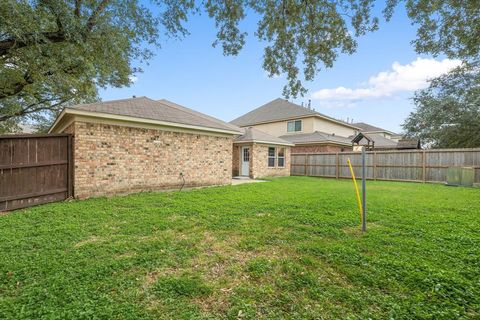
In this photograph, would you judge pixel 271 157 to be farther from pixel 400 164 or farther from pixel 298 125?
pixel 400 164

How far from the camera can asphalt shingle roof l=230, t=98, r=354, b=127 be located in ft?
74.2

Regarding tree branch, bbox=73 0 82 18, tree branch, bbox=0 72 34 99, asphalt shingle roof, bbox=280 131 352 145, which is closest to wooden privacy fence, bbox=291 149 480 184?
asphalt shingle roof, bbox=280 131 352 145

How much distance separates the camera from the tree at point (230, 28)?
16.0 feet

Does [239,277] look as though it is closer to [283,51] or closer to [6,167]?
[283,51]

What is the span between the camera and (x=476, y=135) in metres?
18.4

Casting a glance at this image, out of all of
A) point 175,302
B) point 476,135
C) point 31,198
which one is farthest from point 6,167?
point 476,135

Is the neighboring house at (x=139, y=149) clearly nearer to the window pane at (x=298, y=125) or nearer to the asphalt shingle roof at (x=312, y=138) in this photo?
the asphalt shingle roof at (x=312, y=138)

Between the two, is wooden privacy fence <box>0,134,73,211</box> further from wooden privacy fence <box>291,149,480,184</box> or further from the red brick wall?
the red brick wall

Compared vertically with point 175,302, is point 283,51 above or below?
above

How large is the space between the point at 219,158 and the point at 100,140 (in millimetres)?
5341

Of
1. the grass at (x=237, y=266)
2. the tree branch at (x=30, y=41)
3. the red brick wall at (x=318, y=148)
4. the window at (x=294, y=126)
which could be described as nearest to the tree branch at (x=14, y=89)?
the tree branch at (x=30, y=41)

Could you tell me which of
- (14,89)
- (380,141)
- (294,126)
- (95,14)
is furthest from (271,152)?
(380,141)

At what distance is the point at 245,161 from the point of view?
1597 cm

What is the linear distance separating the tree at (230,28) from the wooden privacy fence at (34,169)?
2.19m
